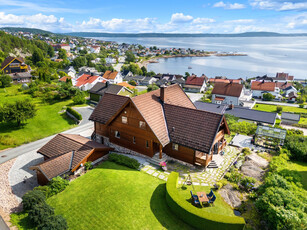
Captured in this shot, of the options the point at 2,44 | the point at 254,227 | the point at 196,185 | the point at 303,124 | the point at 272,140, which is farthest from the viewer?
the point at 2,44

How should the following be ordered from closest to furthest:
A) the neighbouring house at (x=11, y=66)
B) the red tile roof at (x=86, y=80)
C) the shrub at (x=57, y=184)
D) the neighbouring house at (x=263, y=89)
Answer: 1. the shrub at (x=57, y=184)
2. the red tile roof at (x=86, y=80)
3. the neighbouring house at (x=263, y=89)
4. the neighbouring house at (x=11, y=66)

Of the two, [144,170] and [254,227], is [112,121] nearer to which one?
[144,170]

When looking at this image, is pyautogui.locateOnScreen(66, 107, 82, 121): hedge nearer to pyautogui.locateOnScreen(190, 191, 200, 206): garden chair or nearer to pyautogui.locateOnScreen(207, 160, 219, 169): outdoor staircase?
pyautogui.locateOnScreen(207, 160, 219, 169): outdoor staircase

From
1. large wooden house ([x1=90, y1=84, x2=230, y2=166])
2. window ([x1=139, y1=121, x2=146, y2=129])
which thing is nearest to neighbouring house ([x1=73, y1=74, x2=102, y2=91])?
large wooden house ([x1=90, y1=84, x2=230, y2=166])

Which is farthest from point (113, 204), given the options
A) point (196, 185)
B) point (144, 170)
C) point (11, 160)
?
point (11, 160)

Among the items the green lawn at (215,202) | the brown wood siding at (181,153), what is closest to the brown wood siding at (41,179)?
the brown wood siding at (181,153)

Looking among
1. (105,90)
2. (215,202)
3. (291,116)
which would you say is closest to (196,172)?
(215,202)

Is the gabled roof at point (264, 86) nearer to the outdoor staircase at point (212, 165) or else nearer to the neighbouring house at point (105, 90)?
the neighbouring house at point (105, 90)
